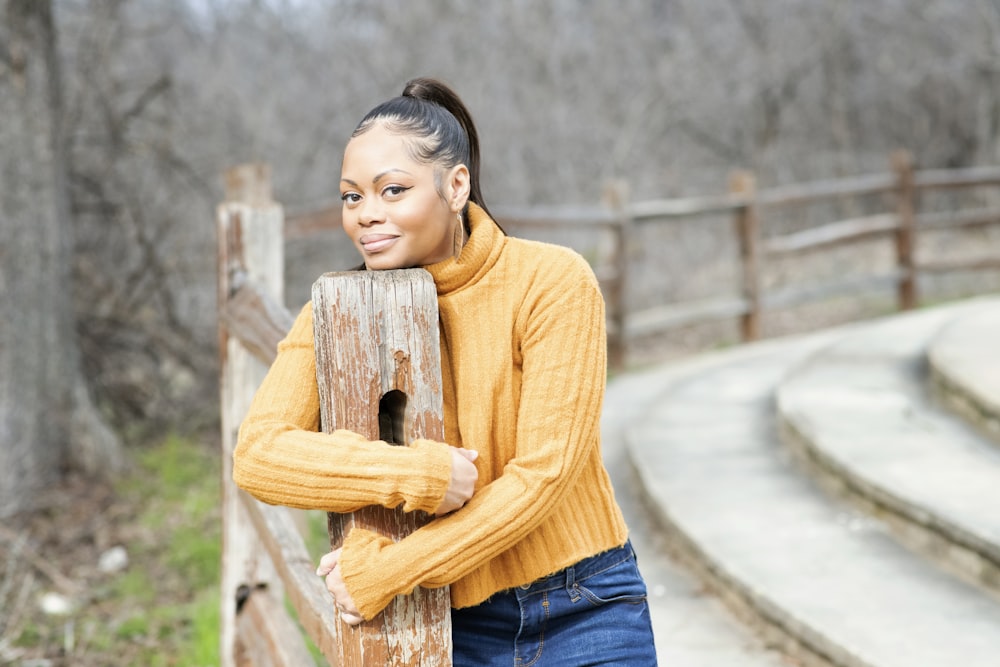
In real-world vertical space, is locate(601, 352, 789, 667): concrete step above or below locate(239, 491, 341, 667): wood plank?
below

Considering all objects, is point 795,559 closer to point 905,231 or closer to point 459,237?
point 459,237

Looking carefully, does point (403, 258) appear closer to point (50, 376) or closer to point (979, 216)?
point (50, 376)

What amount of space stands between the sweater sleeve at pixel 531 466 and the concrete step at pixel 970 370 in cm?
291

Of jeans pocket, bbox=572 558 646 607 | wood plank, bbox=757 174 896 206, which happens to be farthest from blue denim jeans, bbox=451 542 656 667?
wood plank, bbox=757 174 896 206

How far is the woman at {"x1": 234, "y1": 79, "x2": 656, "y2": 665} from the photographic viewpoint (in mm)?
1414

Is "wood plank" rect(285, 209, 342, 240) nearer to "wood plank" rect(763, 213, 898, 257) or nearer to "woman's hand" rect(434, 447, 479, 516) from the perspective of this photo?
"woman's hand" rect(434, 447, 479, 516)

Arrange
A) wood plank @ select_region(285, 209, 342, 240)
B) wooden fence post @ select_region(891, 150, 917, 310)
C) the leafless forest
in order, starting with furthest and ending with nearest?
wooden fence post @ select_region(891, 150, 917, 310), the leafless forest, wood plank @ select_region(285, 209, 342, 240)

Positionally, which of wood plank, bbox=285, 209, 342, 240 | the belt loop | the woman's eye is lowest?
the belt loop

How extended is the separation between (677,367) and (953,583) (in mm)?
4495

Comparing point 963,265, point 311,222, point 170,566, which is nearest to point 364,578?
point 311,222

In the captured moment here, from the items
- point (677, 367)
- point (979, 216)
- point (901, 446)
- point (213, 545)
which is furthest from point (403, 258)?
point (979, 216)

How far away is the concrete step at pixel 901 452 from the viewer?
299 centimetres

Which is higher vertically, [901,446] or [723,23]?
[723,23]

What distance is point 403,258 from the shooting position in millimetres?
1515
